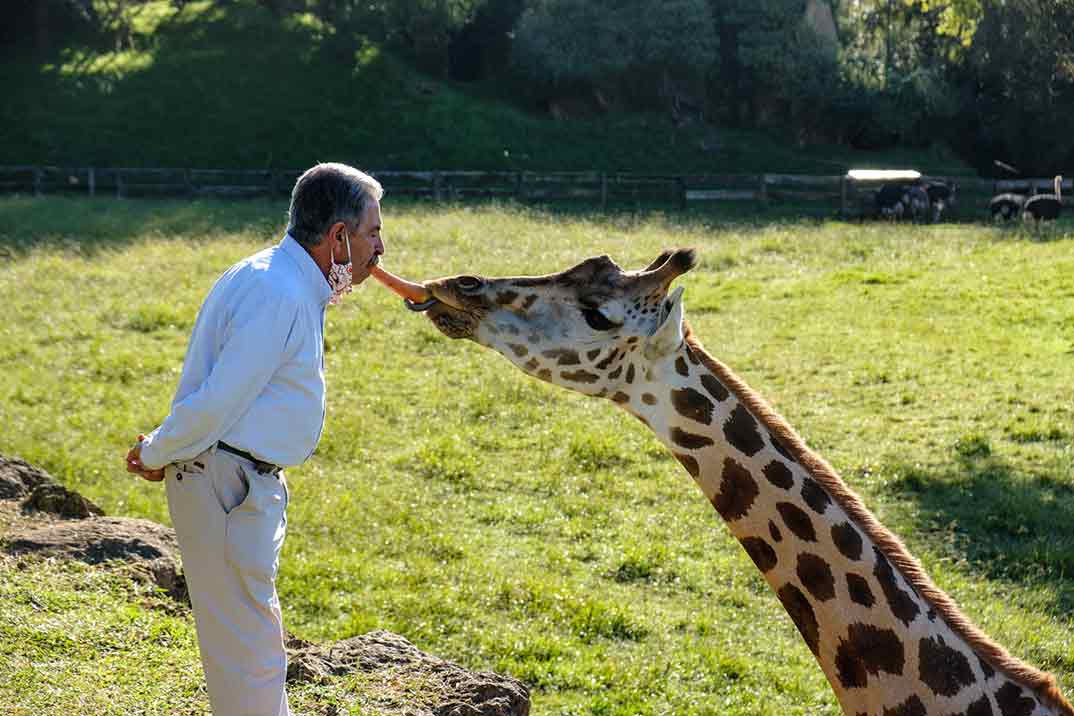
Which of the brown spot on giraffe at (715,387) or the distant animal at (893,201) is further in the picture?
the distant animal at (893,201)

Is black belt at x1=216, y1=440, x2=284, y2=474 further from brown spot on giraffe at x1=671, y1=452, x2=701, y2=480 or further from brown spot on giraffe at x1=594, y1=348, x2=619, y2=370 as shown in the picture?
brown spot on giraffe at x1=671, y1=452, x2=701, y2=480

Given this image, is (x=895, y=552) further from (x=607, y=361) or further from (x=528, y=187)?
(x=528, y=187)

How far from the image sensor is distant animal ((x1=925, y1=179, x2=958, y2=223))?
3003 centimetres

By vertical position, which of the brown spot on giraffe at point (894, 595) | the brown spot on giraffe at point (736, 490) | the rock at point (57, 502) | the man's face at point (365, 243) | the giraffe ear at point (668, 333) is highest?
the man's face at point (365, 243)

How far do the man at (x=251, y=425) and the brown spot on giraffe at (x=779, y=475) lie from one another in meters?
1.63

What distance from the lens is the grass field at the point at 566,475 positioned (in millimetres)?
7113

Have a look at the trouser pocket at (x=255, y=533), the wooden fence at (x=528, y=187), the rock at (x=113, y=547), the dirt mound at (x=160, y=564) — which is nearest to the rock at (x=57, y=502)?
the dirt mound at (x=160, y=564)

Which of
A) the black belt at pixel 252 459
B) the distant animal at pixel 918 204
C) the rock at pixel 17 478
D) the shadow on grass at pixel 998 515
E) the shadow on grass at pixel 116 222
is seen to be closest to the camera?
the black belt at pixel 252 459

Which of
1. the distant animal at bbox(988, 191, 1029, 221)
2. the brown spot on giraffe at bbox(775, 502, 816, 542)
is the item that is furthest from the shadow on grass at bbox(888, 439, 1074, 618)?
the distant animal at bbox(988, 191, 1029, 221)

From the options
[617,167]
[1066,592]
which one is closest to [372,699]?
[1066,592]

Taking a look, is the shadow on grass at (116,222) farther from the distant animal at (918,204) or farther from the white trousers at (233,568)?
the white trousers at (233,568)

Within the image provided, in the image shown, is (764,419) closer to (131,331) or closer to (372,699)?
(372,699)

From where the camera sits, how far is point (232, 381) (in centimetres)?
394

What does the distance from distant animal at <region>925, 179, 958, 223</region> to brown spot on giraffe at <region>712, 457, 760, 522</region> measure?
26474mm
